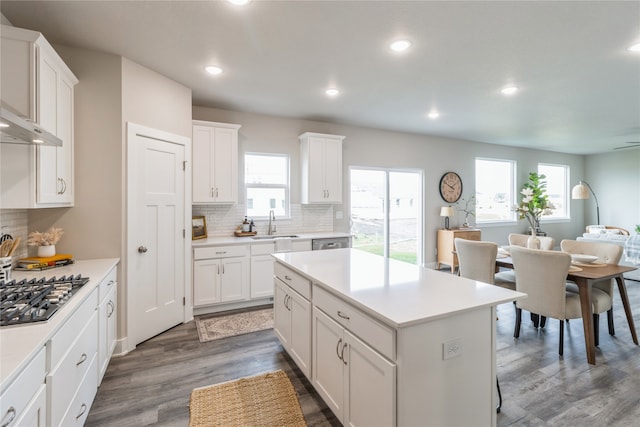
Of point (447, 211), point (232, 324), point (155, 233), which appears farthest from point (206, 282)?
point (447, 211)

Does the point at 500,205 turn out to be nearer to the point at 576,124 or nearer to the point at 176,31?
the point at 576,124

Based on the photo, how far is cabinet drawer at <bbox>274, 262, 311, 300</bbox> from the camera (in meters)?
2.20

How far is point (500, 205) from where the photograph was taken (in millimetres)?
7043

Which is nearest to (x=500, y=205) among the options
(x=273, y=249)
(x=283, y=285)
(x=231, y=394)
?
(x=273, y=249)

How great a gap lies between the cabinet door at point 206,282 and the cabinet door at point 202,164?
0.83 metres

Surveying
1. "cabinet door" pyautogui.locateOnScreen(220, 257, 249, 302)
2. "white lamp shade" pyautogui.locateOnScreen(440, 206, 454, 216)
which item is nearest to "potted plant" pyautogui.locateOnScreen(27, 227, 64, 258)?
"cabinet door" pyautogui.locateOnScreen(220, 257, 249, 302)

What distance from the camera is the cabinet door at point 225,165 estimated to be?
3.99 m

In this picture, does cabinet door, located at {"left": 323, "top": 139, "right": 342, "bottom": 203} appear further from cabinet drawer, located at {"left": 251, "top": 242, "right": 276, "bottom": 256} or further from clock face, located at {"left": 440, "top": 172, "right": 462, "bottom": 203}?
clock face, located at {"left": 440, "top": 172, "right": 462, "bottom": 203}

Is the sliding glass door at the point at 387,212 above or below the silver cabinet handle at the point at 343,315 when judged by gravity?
above

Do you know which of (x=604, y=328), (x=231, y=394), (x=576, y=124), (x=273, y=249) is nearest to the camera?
(x=231, y=394)

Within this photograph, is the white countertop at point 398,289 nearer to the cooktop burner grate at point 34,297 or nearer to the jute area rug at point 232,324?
the jute area rug at point 232,324

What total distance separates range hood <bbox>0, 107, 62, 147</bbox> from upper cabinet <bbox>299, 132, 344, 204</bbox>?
3.14 meters

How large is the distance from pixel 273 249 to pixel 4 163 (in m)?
2.65

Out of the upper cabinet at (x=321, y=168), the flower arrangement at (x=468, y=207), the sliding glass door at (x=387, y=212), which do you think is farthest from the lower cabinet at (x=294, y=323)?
the flower arrangement at (x=468, y=207)
